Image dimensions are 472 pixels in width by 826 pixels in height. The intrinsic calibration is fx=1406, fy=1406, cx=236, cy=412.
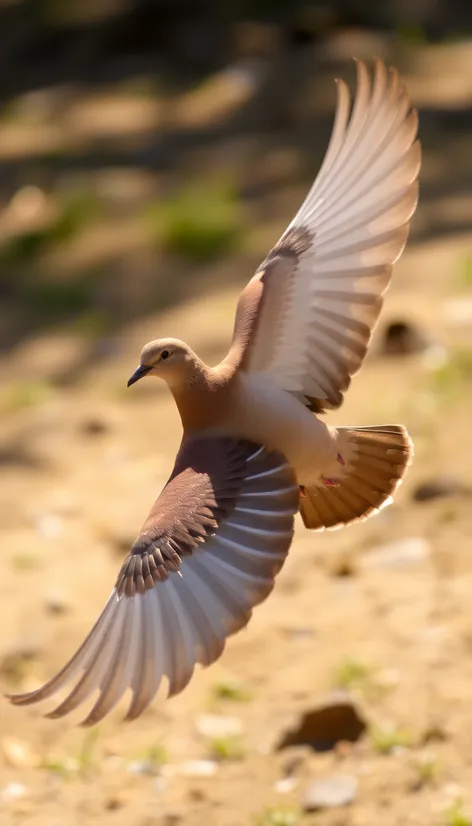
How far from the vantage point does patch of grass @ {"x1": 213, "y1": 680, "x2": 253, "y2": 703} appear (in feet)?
10.4

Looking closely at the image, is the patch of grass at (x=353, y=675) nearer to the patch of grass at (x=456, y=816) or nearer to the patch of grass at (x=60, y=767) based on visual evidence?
the patch of grass at (x=456, y=816)

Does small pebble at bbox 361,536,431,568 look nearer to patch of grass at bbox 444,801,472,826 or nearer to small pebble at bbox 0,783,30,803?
patch of grass at bbox 444,801,472,826

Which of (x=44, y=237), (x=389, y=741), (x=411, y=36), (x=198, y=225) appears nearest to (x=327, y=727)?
(x=389, y=741)

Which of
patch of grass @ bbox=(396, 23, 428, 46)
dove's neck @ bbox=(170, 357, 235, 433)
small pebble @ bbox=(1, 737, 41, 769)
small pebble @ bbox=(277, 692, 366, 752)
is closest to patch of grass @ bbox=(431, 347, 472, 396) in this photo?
Result: small pebble @ bbox=(277, 692, 366, 752)

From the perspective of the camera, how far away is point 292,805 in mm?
2775

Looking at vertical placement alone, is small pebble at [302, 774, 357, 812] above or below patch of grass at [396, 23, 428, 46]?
below

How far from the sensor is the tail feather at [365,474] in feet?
7.91

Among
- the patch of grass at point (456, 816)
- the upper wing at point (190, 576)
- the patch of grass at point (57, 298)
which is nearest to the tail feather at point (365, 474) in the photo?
the upper wing at point (190, 576)

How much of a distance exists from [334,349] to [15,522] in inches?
73.1

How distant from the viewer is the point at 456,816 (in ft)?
8.61

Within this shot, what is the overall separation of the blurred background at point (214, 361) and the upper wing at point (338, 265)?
91 centimetres

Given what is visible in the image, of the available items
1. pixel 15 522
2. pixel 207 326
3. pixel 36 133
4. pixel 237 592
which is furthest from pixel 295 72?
pixel 237 592

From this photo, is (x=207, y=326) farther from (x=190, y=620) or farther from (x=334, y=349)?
(x=190, y=620)

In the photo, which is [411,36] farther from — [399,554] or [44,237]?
[399,554]
